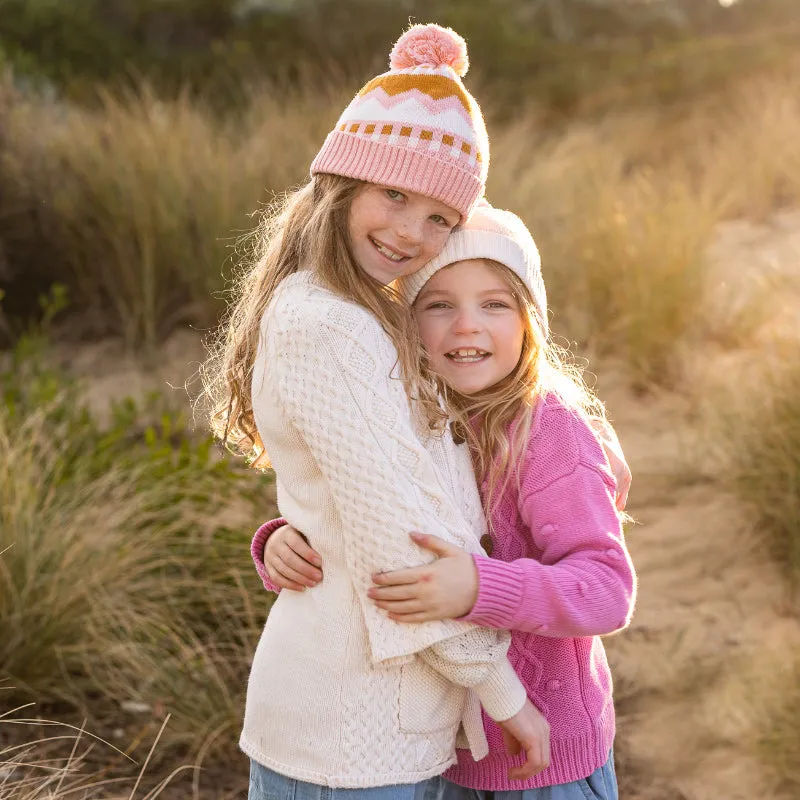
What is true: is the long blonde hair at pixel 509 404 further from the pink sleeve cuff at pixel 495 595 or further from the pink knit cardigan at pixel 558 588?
the pink sleeve cuff at pixel 495 595

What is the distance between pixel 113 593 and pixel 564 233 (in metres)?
3.45

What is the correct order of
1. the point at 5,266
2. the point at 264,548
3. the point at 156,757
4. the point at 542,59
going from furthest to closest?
the point at 542,59 < the point at 5,266 < the point at 156,757 < the point at 264,548

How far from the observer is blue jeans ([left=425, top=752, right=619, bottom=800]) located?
1875 millimetres

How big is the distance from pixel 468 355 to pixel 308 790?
0.76 m

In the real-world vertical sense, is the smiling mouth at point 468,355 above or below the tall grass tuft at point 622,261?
above

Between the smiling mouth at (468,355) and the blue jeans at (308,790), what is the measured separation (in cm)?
70

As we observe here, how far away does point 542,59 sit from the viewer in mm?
13375

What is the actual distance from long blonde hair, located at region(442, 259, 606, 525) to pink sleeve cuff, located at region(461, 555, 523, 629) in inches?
8.1

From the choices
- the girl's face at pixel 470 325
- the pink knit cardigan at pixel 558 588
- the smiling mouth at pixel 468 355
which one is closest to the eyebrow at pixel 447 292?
the girl's face at pixel 470 325

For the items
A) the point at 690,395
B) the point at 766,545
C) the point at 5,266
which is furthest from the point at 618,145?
the point at 766,545

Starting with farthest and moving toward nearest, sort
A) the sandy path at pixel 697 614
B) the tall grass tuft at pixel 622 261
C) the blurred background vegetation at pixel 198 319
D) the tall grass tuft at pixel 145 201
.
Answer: the tall grass tuft at pixel 145 201, the tall grass tuft at pixel 622 261, the blurred background vegetation at pixel 198 319, the sandy path at pixel 697 614

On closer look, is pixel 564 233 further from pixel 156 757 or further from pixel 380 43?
pixel 380 43

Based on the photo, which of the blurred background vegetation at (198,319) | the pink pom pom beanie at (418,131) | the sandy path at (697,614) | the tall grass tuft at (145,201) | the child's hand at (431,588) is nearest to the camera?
the child's hand at (431,588)

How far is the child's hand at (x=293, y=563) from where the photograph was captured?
180 cm
